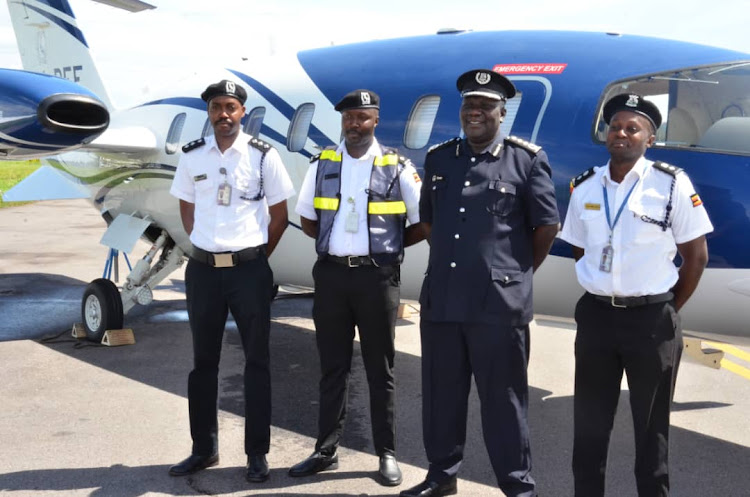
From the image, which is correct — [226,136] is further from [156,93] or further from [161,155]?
[156,93]

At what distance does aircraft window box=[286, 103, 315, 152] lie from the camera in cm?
661

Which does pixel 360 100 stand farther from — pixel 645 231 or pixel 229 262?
pixel 645 231

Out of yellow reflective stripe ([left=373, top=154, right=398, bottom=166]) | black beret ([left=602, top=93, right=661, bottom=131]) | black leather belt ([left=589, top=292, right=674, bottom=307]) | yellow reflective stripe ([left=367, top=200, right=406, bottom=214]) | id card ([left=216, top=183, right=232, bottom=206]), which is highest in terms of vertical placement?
black beret ([left=602, top=93, right=661, bottom=131])

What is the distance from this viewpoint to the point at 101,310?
792cm

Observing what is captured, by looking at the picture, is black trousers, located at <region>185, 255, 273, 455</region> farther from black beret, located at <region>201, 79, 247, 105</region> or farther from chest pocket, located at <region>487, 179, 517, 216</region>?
chest pocket, located at <region>487, 179, 517, 216</region>

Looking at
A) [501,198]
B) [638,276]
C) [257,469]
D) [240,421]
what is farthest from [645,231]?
[240,421]

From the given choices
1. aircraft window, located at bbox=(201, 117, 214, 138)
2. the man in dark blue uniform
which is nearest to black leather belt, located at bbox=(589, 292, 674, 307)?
the man in dark blue uniform

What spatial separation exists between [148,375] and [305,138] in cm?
243

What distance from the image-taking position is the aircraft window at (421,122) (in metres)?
5.70

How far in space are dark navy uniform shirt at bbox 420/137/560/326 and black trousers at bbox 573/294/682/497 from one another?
37 cm

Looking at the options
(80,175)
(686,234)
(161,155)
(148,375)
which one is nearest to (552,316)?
(686,234)

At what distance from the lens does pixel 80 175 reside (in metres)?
9.54

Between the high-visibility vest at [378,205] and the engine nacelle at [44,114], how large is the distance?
2.51 meters

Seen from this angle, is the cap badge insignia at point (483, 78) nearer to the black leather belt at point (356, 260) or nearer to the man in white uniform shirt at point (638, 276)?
the man in white uniform shirt at point (638, 276)
